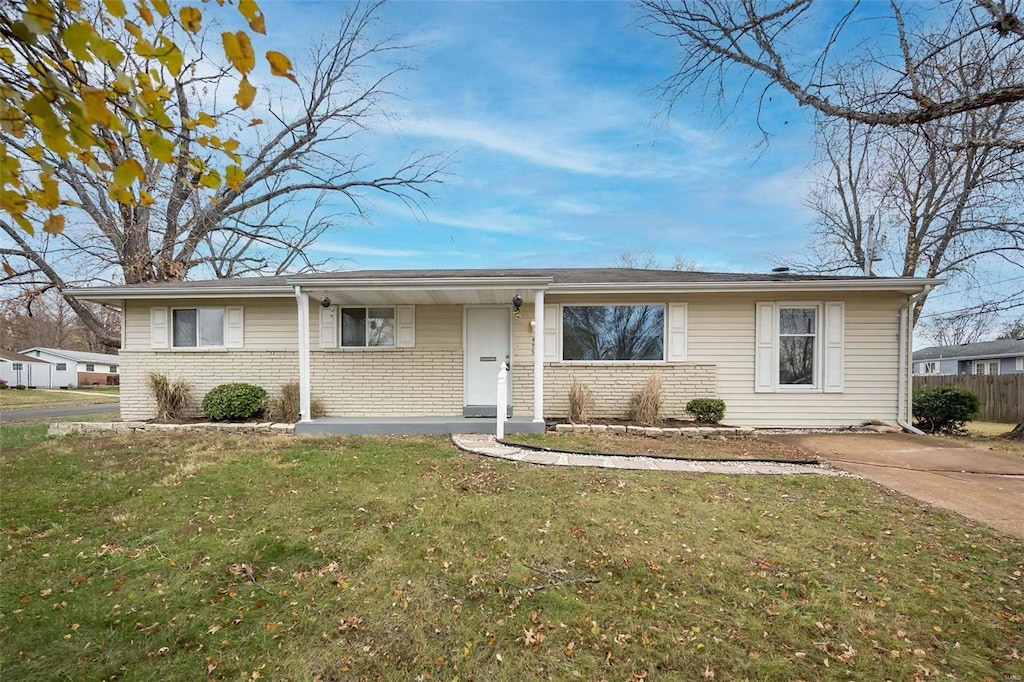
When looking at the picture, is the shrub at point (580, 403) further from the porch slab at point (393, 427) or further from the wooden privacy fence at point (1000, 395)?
the wooden privacy fence at point (1000, 395)

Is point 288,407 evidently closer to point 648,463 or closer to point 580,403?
point 580,403

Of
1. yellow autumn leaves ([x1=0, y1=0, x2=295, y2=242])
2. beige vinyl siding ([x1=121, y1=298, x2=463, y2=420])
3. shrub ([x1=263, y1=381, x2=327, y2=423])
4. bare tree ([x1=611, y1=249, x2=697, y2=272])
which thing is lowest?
shrub ([x1=263, y1=381, x2=327, y2=423])

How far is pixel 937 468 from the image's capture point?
5.66 metres

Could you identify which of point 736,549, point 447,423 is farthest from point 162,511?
point 736,549

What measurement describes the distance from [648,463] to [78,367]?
4643cm

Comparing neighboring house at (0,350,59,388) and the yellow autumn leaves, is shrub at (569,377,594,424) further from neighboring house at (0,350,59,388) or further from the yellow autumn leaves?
neighboring house at (0,350,59,388)

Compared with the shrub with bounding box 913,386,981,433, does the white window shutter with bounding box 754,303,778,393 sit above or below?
above

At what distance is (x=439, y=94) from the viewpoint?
1164 centimetres

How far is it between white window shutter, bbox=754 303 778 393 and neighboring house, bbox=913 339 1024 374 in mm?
21480

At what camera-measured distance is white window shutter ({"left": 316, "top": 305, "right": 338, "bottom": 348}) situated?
29.0 feet

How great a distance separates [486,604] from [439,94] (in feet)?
39.6

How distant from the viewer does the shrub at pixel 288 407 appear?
836 cm

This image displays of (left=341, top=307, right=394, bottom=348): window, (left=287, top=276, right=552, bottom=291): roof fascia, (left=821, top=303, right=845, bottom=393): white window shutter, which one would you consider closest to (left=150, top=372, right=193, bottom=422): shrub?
(left=341, top=307, right=394, bottom=348): window

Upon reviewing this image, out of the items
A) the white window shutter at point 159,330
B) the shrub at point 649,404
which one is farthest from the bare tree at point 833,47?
the white window shutter at point 159,330
